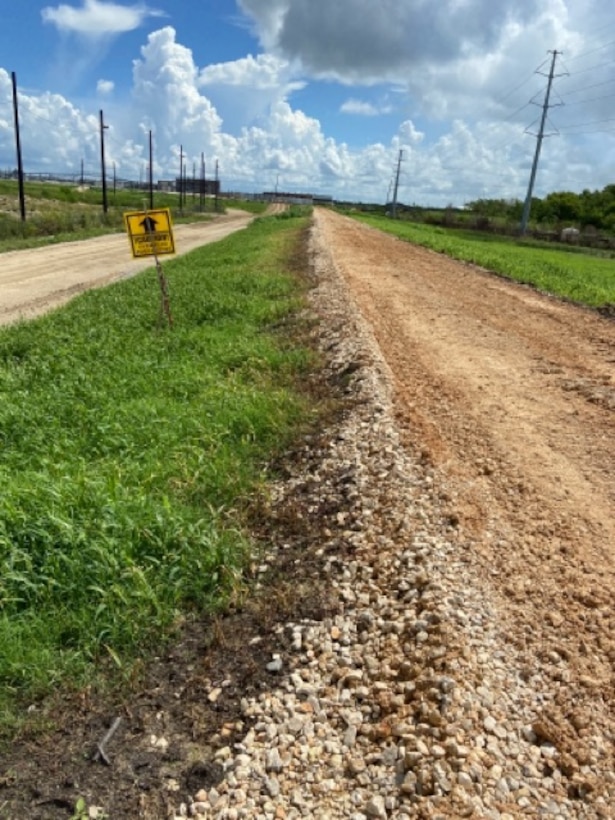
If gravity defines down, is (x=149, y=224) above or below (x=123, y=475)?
above

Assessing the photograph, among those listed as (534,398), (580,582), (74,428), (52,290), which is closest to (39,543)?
(74,428)

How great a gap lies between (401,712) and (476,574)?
1099mm

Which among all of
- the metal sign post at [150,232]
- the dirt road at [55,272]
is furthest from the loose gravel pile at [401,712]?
the dirt road at [55,272]

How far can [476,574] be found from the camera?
369 centimetres

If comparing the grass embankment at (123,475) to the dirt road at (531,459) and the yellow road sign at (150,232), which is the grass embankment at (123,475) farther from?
the dirt road at (531,459)

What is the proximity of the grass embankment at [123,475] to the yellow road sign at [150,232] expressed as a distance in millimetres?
1320

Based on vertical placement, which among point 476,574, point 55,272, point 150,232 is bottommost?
point 55,272

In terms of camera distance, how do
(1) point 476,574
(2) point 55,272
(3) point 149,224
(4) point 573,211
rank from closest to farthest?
1. (1) point 476,574
2. (3) point 149,224
3. (2) point 55,272
4. (4) point 573,211

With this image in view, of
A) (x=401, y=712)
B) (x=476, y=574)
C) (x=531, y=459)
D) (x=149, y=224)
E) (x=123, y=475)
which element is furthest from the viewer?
(x=149, y=224)

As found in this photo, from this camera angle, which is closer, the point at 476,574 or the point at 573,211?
the point at 476,574

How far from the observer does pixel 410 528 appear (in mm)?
4094

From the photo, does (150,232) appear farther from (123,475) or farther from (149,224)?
(123,475)

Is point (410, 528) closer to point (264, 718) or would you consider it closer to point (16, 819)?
point (264, 718)

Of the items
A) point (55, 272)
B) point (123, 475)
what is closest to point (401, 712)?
point (123, 475)
